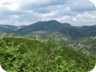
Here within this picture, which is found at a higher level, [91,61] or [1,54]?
[1,54]

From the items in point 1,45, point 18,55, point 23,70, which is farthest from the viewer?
point 1,45

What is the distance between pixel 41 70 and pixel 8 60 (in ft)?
4.47

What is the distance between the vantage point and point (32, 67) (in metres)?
7.97

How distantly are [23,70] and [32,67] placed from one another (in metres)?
0.45

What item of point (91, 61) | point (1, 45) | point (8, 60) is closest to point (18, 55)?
point (8, 60)

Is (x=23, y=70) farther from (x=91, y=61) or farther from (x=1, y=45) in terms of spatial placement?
(x=91, y=61)

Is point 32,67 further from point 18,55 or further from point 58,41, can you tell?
point 58,41

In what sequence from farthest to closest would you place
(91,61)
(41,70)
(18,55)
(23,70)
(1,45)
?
1. (91,61)
2. (1,45)
3. (18,55)
4. (23,70)
5. (41,70)

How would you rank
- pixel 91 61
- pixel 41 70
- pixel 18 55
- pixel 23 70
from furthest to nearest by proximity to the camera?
pixel 91 61
pixel 18 55
pixel 23 70
pixel 41 70

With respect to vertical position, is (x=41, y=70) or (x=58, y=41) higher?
(x=58, y=41)

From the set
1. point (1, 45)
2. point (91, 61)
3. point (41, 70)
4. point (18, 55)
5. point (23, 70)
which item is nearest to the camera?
point (41, 70)

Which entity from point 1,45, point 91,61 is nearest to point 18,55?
point 1,45

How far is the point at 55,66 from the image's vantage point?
7648mm

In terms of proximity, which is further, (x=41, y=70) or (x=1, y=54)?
(x=1, y=54)
